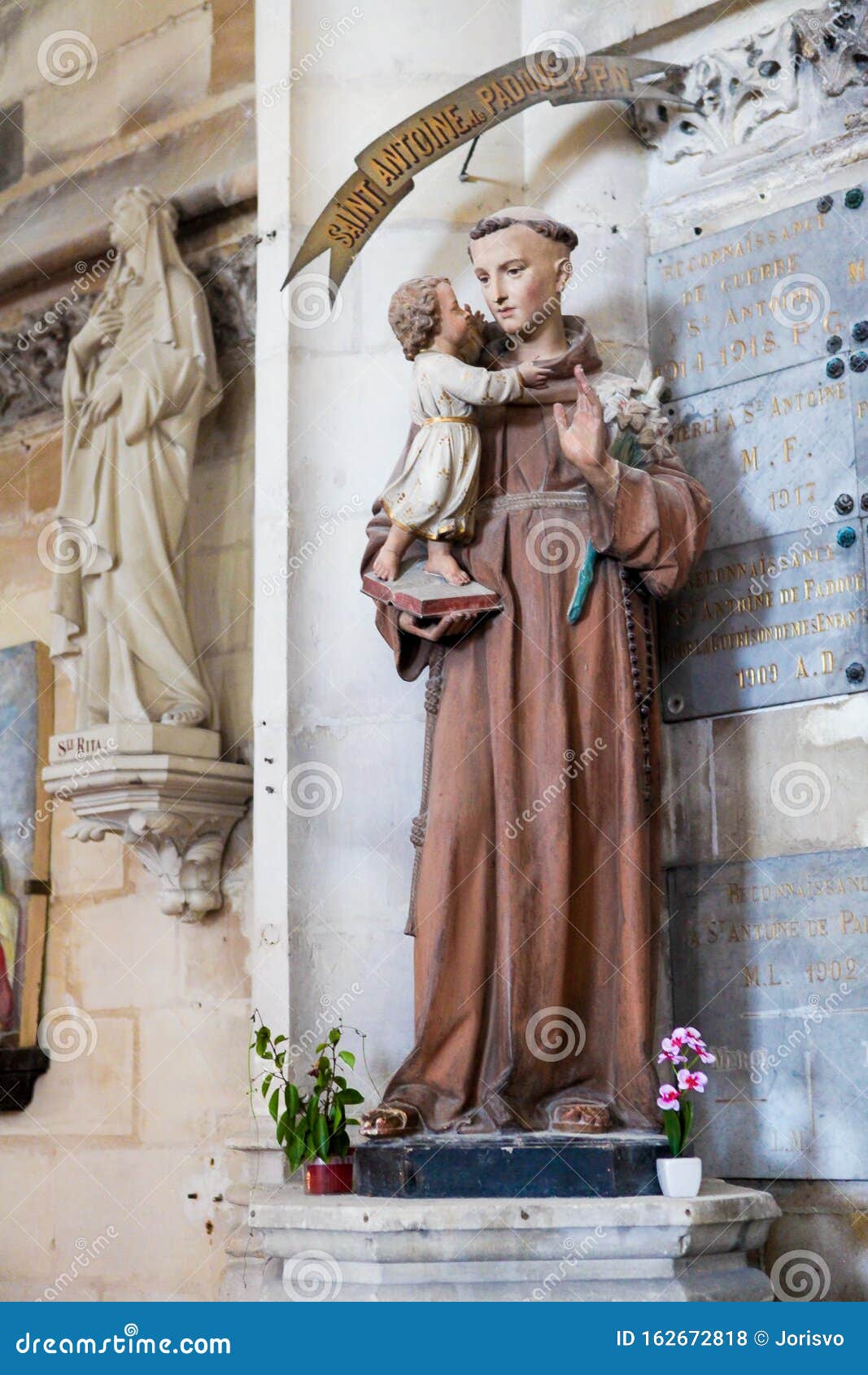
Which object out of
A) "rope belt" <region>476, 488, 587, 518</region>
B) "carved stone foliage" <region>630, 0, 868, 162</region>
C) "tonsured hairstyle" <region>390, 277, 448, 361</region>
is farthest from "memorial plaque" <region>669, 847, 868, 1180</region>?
"carved stone foliage" <region>630, 0, 868, 162</region>

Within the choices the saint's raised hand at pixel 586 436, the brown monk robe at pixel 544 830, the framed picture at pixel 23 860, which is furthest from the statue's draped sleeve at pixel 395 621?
the framed picture at pixel 23 860

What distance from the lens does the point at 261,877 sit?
162 inches

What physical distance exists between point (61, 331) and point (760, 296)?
2518 mm

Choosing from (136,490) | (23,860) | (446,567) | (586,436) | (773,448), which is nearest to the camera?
(586,436)

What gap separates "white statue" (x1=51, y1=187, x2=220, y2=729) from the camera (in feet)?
16.0

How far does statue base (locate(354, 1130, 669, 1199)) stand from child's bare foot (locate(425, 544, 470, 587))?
1.09 m

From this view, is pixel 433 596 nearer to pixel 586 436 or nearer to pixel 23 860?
pixel 586 436

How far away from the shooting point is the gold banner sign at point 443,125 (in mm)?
4211

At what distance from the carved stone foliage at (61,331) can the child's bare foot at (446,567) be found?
68.6 inches

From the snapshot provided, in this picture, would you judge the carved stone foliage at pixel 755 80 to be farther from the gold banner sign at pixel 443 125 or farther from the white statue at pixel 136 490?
the white statue at pixel 136 490

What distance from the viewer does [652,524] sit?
3555mm

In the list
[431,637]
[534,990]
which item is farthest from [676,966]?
[431,637]

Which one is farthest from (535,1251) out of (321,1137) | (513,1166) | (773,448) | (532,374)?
(773,448)

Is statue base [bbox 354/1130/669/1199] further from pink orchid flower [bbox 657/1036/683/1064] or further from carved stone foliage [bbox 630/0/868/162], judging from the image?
carved stone foliage [bbox 630/0/868/162]
